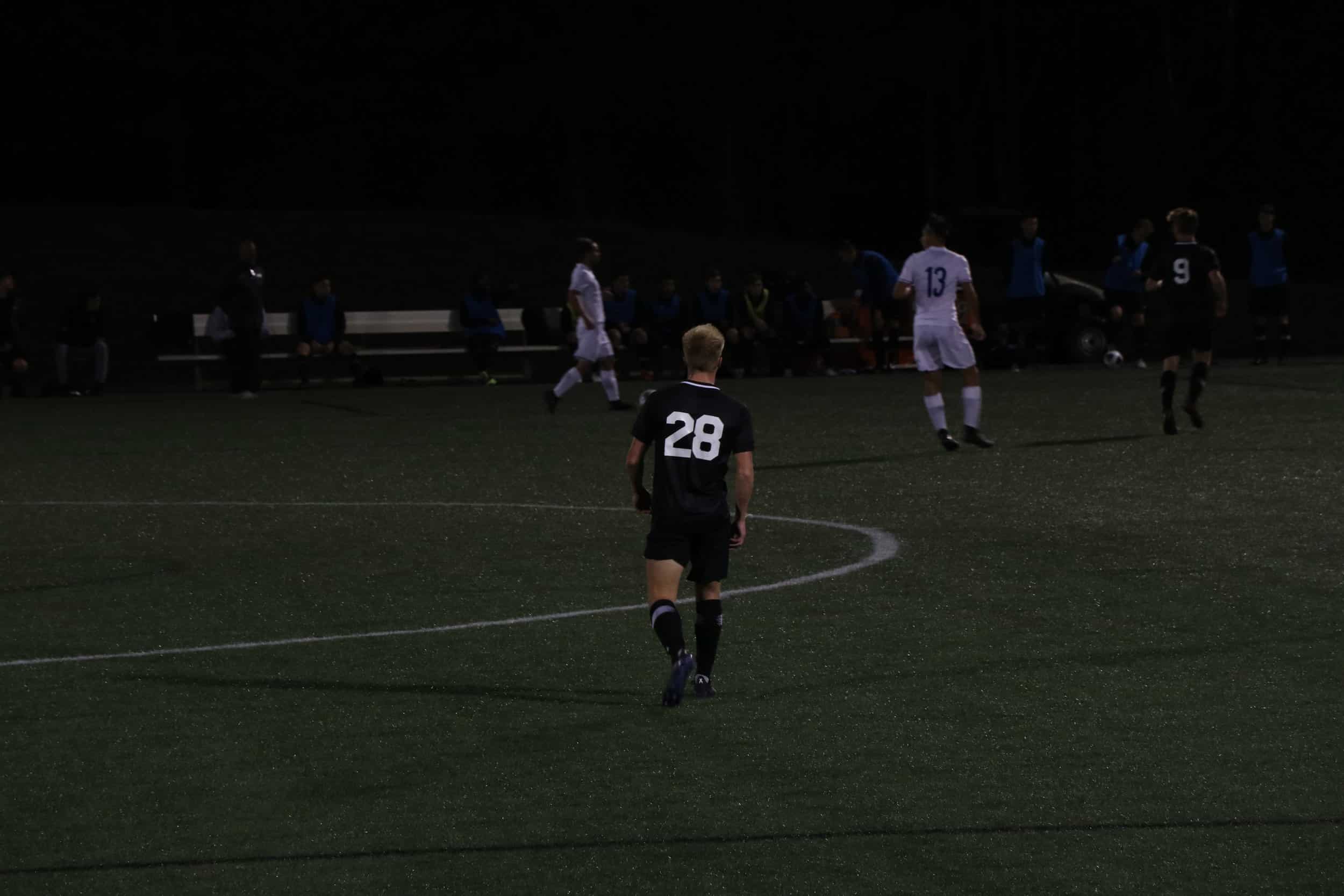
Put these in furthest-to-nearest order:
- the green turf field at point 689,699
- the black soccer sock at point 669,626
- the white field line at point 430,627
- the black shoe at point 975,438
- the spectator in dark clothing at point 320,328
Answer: the spectator in dark clothing at point 320,328 < the black shoe at point 975,438 < the white field line at point 430,627 < the black soccer sock at point 669,626 < the green turf field at point 689,699

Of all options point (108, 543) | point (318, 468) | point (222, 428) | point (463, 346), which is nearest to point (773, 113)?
point (463, 346)

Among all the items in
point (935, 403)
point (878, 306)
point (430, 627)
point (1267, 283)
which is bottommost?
point (430, 627)

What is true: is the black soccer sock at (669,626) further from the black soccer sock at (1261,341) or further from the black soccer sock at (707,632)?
the black soccer sock at (1261,341)

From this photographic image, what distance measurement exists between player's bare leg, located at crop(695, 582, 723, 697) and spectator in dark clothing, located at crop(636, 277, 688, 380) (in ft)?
69.9

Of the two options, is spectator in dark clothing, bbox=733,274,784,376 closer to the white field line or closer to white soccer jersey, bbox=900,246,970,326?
white soccer jersey, bbox=900,246,970,326

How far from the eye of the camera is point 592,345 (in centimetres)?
2186

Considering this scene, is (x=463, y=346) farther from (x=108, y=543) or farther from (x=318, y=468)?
(x=108, y=543)

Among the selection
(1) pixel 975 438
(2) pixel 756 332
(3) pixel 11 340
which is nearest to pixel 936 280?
(1) pixel 975 438

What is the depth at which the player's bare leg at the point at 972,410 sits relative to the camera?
56.0ft

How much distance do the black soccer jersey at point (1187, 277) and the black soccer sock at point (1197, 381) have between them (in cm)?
44

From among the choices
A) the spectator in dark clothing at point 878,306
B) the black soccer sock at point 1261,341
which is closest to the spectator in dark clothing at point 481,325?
the spectator in dark clothing at point 878,306

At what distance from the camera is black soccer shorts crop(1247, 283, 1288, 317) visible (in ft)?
94.2

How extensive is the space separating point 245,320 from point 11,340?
11.6ft

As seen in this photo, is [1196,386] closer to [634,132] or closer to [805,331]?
[805,331]
